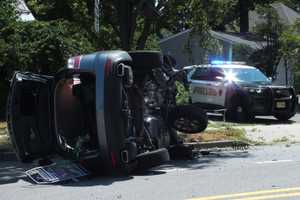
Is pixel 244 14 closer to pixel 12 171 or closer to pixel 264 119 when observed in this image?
pixel 264 119

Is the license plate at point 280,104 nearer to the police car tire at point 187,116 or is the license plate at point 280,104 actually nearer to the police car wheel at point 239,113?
the police car wheel at point 239,113

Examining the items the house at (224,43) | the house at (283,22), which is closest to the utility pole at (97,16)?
the house at (283,22)

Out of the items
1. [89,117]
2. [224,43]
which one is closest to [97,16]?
[89,117]

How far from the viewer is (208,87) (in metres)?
20.0

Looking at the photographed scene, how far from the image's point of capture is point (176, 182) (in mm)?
9180

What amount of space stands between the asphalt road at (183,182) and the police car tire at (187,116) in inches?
25.1

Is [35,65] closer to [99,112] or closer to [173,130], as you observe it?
[173,130]

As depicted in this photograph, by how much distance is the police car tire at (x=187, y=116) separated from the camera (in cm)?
1148

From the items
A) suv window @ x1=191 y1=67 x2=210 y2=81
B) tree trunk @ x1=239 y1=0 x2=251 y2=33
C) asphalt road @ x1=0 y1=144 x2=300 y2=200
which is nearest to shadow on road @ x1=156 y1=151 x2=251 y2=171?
Result: asphalt road @ x1=0 y1=144 x2=300 y2=200

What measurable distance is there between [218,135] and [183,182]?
18.8 feet

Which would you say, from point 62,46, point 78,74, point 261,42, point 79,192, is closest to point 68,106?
point 78,74

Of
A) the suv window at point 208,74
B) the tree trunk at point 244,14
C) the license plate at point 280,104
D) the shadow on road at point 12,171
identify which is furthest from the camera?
the tree trunk at point 244,14

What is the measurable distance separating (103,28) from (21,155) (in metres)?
7.09

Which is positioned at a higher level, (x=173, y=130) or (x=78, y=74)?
(x=78, y=74)
